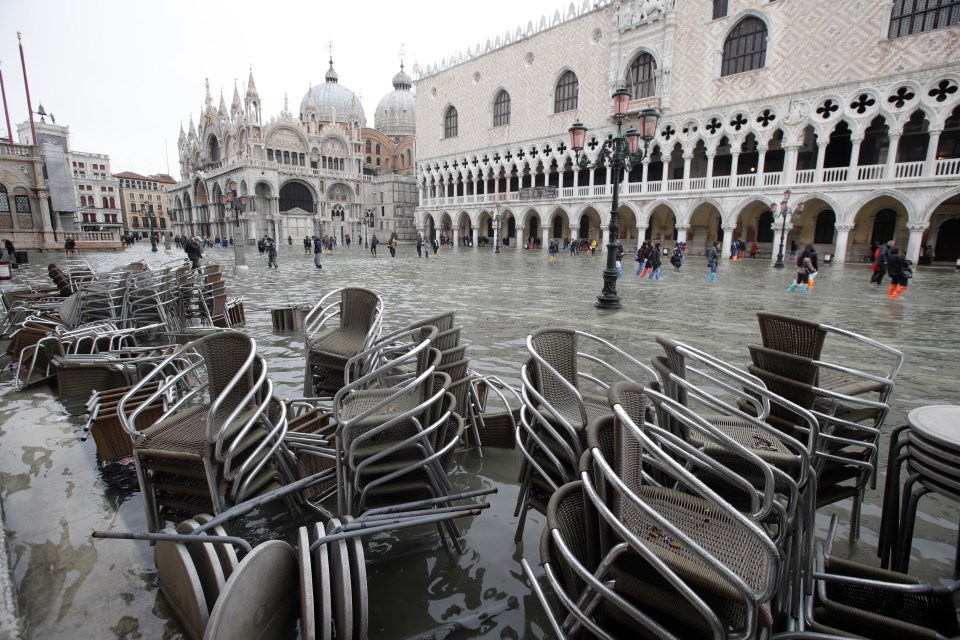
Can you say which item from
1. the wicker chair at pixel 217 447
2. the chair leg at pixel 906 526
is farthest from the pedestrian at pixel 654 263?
the wicker chair at pixel 217 447

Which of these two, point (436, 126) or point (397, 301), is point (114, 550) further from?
point (436, 126)

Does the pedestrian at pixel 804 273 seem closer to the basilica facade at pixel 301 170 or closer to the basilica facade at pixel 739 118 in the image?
the basilica facade at pixel 739 118

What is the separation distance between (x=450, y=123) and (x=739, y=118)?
25203mm

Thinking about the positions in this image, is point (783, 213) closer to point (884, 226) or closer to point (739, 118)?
point (739, 118)

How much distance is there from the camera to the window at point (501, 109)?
38.3 metres

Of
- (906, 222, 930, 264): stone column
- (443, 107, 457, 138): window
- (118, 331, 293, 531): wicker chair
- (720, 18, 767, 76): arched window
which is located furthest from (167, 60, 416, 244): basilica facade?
(118, 331, 293, 531): wicker chair

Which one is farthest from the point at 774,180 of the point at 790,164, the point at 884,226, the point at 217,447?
the point at 217,447

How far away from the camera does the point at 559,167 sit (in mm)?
34281

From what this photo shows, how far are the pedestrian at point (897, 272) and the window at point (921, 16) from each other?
51.9ft

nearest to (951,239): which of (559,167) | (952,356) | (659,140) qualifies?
(659,140)

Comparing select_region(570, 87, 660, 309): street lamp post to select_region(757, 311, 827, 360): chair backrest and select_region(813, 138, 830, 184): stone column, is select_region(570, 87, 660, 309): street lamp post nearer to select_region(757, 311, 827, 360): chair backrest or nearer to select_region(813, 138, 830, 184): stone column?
select_region(757, 311, 827, 360): chair backrest

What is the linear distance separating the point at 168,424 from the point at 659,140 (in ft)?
104

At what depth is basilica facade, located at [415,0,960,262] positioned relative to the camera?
69.2 ft

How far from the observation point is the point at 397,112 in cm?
6675
